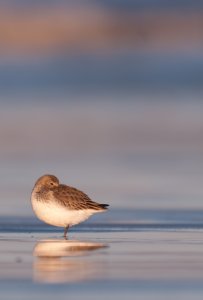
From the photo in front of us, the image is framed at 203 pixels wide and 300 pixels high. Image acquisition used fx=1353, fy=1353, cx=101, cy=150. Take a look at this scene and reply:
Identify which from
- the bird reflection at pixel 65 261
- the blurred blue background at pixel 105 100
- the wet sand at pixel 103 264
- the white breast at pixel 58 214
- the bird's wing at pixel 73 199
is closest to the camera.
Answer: the wet sand at pixel 103 264

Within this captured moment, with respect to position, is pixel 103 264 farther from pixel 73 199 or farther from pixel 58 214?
pixel 73 199

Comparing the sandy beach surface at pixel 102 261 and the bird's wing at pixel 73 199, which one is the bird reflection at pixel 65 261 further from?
the bird's wing at pixel 73 199

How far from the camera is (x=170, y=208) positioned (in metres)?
14.0

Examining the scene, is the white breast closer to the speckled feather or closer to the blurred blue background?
the speckled feather

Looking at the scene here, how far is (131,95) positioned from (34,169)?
10713 mm

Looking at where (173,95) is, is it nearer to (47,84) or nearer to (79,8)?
(47,84)

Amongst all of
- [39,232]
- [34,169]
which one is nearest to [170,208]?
[39,232]

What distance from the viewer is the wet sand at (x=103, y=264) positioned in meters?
9.16

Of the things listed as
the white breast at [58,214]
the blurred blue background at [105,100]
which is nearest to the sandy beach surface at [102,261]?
the white breast at [58,214]

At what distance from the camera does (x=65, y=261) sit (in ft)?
35.0

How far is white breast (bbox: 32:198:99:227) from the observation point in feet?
42.8

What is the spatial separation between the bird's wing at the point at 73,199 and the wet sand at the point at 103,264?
0.37 metres

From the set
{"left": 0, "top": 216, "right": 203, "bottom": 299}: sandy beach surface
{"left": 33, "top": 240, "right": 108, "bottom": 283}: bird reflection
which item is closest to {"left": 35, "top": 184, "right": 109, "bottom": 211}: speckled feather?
{"left": 0, "top": 216, "right": 203, "bottom": 299}: sandy beach surface

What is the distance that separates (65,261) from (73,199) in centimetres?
279
